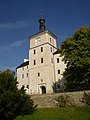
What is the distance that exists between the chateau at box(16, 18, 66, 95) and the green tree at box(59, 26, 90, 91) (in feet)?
33.8

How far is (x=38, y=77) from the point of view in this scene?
1921 inches

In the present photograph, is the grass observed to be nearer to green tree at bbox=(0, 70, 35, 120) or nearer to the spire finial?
green tree at bbox=(0, 70, 35, 120)

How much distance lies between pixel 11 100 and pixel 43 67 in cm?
2597

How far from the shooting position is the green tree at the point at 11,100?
22641 mm

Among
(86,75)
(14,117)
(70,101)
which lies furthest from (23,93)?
(86,75)

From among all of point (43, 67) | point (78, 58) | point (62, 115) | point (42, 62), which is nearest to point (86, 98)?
point (62, 115)

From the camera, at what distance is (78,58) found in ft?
111

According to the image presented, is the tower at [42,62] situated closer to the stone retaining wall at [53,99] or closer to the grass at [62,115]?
the stone retaining wall at [53,99]

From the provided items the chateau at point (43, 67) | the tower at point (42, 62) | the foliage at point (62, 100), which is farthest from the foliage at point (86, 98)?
the tower at point (42, 62)

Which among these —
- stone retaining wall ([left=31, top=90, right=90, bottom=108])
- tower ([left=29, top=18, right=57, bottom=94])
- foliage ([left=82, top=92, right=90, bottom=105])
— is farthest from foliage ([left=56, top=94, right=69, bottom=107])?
tower ([left=29, top=18, right=57, bottom=94])

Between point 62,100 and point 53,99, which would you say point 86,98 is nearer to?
point 62,100

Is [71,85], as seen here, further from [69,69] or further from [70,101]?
[70,101]

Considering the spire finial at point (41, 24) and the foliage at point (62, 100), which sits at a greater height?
the spire finial at point (41, 24)

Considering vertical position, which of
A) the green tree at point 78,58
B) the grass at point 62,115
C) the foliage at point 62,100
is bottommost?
the grass at point 62,115
